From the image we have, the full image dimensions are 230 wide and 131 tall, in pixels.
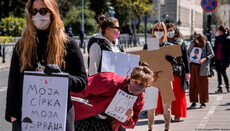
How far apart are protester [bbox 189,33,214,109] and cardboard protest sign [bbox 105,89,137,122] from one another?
6656 millimetres

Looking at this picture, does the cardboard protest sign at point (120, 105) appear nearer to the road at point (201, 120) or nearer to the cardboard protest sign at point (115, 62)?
the cardboard protest sign at point (115, 62)

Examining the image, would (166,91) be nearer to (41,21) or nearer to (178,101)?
(178,101)

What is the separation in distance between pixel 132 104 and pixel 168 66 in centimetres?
294

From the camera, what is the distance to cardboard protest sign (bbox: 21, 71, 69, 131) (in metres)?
3.23

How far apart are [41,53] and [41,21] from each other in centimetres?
23

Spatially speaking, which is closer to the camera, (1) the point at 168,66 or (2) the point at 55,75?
(2) the point at 55,75

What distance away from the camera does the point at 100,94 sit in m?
3.90

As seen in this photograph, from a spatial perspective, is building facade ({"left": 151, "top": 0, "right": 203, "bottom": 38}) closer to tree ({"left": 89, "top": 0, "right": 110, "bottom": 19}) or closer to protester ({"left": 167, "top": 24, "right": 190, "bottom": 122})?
tree ({"left": 89, "top": 0, "right": 110, "bottom": 19})

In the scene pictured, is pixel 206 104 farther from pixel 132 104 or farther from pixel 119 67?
pixel 132 104

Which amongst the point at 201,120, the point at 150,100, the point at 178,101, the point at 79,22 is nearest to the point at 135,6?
the point at 79,22

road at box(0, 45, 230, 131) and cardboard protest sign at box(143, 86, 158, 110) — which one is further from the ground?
cardboard protest sign at box(143, 86, 158, 110)

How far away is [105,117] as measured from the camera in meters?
4.02

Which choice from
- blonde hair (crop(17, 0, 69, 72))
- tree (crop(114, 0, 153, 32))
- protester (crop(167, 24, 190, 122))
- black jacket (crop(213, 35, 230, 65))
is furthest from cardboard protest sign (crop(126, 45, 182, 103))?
tree (crop(114, 0, 153, 32))

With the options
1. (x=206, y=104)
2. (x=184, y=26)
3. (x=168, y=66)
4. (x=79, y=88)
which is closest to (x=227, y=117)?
(x=206, y=104)
